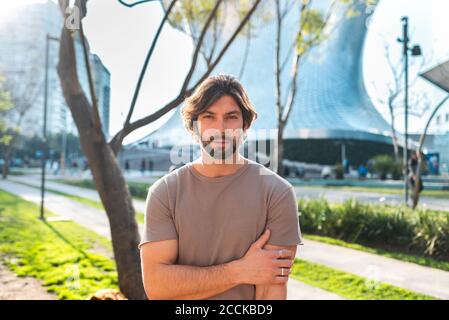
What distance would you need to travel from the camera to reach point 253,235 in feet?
3.45

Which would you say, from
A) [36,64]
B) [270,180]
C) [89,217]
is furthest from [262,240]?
[89,217]

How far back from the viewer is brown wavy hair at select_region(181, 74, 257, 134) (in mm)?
1024

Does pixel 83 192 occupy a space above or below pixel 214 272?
below

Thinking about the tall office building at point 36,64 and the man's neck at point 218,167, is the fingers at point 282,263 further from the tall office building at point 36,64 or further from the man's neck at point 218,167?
the tall office building at point 36,64

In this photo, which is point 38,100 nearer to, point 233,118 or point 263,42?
point 263,42

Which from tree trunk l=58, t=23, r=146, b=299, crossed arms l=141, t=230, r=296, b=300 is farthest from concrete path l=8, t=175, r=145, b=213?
crossed arms l=141, t=230, r=296, b=300

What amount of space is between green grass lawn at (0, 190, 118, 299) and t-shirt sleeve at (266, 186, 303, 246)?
247 centimetres

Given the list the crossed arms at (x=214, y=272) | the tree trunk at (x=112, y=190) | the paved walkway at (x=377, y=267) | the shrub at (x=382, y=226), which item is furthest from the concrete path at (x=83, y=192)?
the crossed arms at (x=214, y=272)

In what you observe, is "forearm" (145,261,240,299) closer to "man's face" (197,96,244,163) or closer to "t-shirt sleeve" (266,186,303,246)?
"t-shirt sleeve" (266,186,303,246)

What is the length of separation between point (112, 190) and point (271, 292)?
188cm

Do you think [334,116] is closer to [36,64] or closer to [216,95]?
[36,64]

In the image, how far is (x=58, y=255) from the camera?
439 cm

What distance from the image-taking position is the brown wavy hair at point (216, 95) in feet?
3.36
